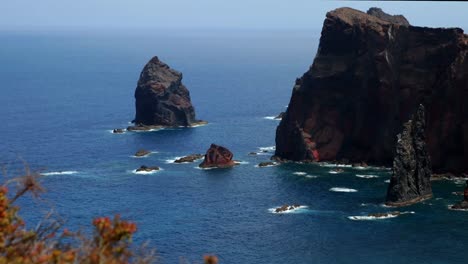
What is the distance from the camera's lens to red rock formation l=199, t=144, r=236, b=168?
153 meters

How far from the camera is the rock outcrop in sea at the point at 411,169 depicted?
12088 cm

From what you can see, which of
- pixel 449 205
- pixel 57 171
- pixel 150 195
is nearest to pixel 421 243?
pixel 449 205

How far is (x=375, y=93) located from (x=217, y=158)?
106ft

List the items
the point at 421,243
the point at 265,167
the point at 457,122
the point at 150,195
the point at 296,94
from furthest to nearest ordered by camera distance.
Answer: the point at 296,94
the point at 265,167
the point at 457,122
the point at 150,195
the point at 421,243

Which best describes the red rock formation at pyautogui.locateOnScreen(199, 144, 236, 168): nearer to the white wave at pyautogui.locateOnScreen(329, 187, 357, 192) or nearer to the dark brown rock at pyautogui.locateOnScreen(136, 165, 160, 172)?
the dark brown rock at pyautogui.locateOnScreen(136, 165, 160, 172)

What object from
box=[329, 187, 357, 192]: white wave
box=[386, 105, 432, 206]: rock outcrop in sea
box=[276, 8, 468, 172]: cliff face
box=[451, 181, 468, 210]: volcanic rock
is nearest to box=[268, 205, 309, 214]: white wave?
box=[386, 105, 432, 206]: rock outcrop in sea

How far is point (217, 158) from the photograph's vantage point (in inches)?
6033

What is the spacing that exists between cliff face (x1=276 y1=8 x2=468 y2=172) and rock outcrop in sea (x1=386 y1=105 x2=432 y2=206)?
17.2 metres

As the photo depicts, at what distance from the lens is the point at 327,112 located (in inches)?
6373

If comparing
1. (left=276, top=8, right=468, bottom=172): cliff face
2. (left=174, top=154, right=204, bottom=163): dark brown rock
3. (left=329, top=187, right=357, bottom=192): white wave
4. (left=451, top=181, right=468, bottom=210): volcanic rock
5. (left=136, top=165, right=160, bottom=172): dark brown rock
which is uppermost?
(left=276, top=8, right=468, bottom=172): cliff face

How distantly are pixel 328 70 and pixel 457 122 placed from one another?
29.7 meters

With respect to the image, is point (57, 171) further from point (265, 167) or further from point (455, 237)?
point (455, 237)

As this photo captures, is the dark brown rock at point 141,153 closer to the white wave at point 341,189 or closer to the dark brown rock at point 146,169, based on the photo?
the dark brown rock at point 146,169

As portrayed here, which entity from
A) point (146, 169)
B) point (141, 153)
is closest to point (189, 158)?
point (141, 153)
